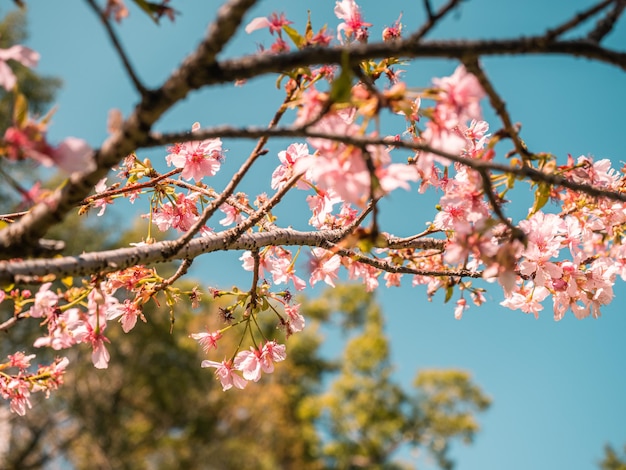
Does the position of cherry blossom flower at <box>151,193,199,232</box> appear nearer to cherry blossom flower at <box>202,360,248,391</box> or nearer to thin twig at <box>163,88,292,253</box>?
cherry blossom flower at <box>202,360,248,391</box>

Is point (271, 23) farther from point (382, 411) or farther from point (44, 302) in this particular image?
point (382, 411)

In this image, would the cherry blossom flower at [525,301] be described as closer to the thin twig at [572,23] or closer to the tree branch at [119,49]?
the thin twig at [572,23]

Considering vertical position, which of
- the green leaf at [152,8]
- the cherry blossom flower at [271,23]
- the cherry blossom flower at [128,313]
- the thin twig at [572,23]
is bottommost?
the cherry blossom flower at [128,313]

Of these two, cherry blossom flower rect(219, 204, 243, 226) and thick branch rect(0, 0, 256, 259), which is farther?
cherry blossom flower rect(219, 204, 243, 226)

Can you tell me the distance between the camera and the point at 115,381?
13.5 m

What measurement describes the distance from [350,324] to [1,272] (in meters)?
16.1

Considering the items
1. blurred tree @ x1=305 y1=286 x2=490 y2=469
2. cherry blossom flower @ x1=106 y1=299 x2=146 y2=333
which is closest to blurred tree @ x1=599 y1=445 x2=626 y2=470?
blurred tree @ x1=305 y1=286 x2=490 y2=469

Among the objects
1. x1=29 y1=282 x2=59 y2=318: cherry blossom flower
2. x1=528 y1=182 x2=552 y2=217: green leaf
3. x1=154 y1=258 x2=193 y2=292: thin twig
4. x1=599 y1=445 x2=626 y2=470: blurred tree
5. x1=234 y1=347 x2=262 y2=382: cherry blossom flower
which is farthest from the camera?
x1=599 y1=445 x2=626 y2=470: blurred tree

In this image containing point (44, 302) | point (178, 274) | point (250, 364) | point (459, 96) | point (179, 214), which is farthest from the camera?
point (179, 214)

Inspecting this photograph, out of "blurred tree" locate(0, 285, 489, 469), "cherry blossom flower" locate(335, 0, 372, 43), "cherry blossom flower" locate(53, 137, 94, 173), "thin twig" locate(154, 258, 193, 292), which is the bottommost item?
"cherry blossom flower" locate(53, 137, 94, 173)

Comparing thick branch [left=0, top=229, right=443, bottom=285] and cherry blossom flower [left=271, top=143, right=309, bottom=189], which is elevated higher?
cherry blossom flower [left=271, top=143, right=309, bottom=189]

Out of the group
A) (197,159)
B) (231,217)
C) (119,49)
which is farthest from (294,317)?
(119,49)

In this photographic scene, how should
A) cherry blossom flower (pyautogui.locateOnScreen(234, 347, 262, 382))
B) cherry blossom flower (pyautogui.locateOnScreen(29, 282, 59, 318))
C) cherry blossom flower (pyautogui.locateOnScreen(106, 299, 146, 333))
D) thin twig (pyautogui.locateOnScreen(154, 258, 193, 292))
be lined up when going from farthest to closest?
cherry blossom flower (pyautogui.locateOnScreen(234, 347, 262, 382)) < cherry blossom flower (pyautogui.locateOnScreen(106, 299, 146, 333)) < thin twig (pyautogui.locateOnScreen(154, 258, 193, 292)) < cherry blossom flower (pyautogui.locateOnScreen(29, 282, 59, 318))

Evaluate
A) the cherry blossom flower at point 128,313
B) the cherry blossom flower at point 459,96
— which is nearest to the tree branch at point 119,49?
the cherry blossom flower at point 459,96
